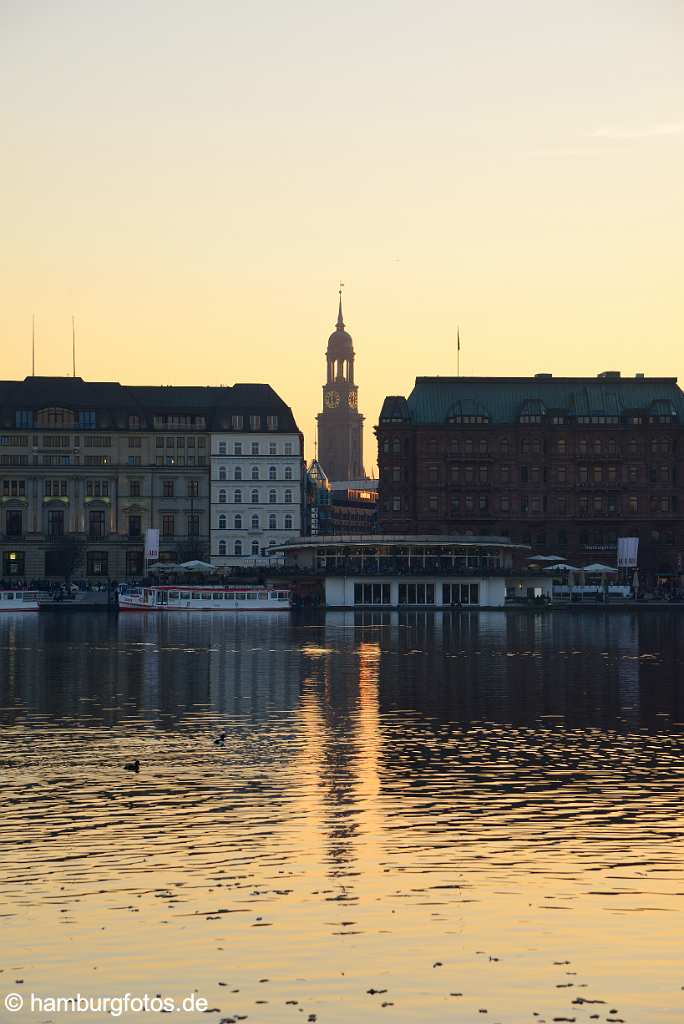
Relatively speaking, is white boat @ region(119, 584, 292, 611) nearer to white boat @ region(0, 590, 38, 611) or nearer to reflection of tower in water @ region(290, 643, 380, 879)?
white boat @ region(0, 590, 38, 611)

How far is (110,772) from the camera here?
152ft

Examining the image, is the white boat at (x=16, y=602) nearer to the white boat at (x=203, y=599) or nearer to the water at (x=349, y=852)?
the white boat at (x=203, y=599)

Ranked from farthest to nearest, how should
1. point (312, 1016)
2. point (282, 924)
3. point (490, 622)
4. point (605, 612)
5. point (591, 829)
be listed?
point (605, 612)
point (490, 622)
point (591, 829)
point (282, 924)
point (312, 1016)

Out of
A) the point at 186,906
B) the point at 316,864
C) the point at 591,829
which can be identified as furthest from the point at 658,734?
the point at 186,906

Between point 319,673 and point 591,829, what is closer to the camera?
point 591,829

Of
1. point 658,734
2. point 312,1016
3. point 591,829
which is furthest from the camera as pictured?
point 658,734

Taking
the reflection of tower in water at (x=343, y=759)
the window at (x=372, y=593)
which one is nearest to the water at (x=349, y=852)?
the reflection of tower in water at (x=343, y=759)

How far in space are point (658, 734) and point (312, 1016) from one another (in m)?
36.4

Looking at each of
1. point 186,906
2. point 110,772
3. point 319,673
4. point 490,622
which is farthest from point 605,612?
point 186,906

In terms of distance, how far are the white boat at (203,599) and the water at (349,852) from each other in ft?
359

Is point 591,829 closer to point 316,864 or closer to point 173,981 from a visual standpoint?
point 316,864

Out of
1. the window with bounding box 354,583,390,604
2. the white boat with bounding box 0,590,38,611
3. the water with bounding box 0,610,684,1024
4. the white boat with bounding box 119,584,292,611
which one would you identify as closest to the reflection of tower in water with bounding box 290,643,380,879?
the water with bounding box 0,610,684,1024

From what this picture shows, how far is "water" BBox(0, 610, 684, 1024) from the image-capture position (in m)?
24.5

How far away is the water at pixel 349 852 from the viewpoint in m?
24.5
